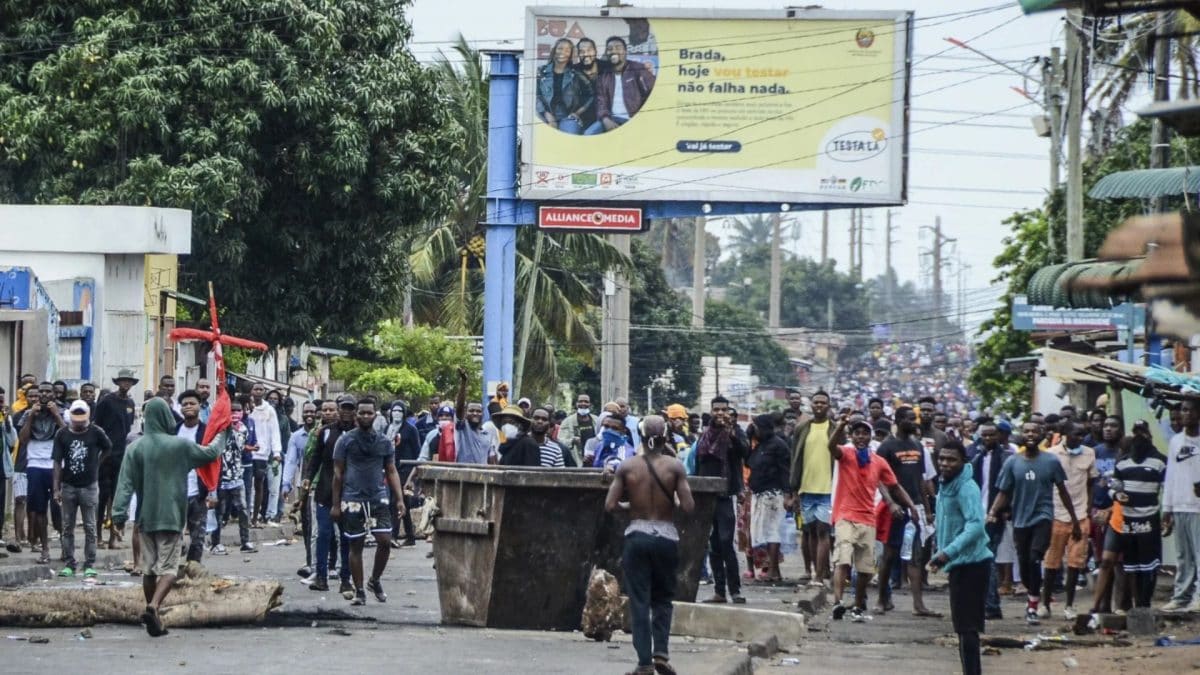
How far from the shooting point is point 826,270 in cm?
11175

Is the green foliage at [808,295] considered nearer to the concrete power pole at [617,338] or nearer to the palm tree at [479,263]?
the palm tree at [479,263]

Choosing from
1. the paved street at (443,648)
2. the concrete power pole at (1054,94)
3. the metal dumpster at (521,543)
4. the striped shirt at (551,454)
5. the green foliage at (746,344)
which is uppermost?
the concrete power pole at (1054,94)

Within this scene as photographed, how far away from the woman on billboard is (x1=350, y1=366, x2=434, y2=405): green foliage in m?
7.06

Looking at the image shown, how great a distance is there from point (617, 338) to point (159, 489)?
2939 centimetres

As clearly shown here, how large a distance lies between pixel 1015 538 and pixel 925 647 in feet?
7.41

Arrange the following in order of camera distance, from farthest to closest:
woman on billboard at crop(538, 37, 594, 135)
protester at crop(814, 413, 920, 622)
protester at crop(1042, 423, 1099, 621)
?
woman on billboard at crop(538, 37, 594, 135) → protester at crop(1042, 423, 1099, 621) → protester at crop(814, 413, 920, 622)

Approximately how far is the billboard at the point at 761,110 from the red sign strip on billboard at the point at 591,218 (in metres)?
0.28

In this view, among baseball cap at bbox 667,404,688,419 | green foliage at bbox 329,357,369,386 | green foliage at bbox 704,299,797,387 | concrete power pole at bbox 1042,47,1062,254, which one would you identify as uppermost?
concrete power pole at bbox 1042,47,1062,254

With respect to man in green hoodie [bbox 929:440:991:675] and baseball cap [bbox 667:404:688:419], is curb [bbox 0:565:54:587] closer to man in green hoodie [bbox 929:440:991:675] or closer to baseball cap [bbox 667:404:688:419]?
baseball cap [bbox 667:404:688:419]

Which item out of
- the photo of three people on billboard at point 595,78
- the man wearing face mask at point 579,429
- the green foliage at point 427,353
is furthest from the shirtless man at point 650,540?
the green foliage at point 427,353

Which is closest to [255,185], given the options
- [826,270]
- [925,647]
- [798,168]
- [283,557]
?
[798,168]

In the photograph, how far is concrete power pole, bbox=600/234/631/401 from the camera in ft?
141

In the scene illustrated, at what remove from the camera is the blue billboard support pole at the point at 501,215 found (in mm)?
37688

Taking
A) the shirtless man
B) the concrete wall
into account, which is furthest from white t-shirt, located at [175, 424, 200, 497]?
the concrete wall
